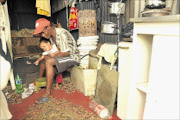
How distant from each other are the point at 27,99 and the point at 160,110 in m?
2.07

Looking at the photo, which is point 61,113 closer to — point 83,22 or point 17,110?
point 17,110

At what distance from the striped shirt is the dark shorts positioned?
0.37ft

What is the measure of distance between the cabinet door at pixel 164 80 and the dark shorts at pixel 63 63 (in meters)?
1.62

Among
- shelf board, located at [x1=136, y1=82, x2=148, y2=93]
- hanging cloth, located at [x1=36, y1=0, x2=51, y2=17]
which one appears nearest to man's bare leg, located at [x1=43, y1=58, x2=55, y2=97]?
shelf board, located at [x1=136, y1=82, x2=148, y2=93]

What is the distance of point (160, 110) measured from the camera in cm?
119

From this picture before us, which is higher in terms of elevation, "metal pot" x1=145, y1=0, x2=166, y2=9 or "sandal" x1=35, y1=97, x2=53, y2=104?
"metal pot" x1=145, y1=0, x2=166, y2=9

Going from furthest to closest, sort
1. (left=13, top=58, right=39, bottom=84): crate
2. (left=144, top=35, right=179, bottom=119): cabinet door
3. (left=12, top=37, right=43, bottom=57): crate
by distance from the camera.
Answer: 1. (left=12, top=37, right=43, bottom=57): crate
2. (left=13, top=58, right=39, bottom=84): crate
3. (left=144, top=35, right=179, bottom=119): cabinet door

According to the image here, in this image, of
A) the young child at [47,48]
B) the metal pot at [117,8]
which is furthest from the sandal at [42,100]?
the metal pot at [117,8]

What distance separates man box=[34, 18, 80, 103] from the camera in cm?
248

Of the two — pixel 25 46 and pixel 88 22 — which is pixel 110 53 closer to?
pixel 88 22

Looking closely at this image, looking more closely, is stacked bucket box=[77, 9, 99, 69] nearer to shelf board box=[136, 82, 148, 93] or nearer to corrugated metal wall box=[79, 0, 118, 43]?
corrugated metal wall box=[79, 0, 118, 43]

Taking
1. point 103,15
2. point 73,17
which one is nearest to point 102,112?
point 103,15

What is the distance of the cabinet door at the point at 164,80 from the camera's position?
1.07m

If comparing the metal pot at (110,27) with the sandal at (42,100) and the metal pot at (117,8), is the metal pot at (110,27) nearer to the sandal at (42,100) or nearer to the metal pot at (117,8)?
the metal pot at (117,8)
